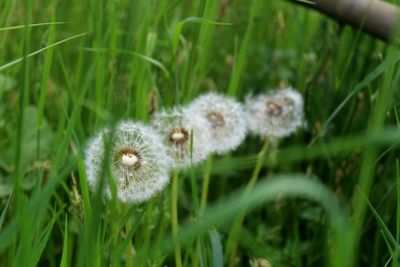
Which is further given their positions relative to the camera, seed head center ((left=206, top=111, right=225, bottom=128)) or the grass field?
seed head center ((left=206, top=111, right=225, bottom=128))

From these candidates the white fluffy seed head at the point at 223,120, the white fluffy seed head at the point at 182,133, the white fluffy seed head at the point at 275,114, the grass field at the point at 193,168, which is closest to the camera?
the grass field at the point at 193,168

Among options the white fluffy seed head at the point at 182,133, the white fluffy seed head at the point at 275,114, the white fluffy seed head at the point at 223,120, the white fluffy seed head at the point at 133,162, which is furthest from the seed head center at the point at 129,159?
the white fluffy seed head at the point at 275,114

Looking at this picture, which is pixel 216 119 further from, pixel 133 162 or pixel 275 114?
pixel 133 162

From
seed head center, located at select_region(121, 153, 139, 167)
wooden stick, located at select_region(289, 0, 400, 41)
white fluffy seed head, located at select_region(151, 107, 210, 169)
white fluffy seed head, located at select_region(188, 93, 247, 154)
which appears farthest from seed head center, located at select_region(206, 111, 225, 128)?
seed head center, located at select_region(121, 153, 139, 167)

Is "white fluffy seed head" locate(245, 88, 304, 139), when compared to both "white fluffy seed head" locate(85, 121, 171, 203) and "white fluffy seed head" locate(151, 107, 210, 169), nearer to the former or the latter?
"white fluffy seed head" locate(151, 107, 210, 169)

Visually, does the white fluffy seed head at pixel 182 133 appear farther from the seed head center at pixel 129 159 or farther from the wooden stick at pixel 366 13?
the wooden stick at pixel 366 13

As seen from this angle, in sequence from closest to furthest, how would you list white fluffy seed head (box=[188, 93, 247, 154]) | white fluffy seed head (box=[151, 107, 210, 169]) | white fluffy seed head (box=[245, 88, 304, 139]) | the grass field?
1. the grass field
2. white fluffy seed head (box=[151, 107, 210, 169])
3. white fluffy seed head (box=[188, 93, 247, 154])
4. white fluffy seed head (box=[245, 88, 304, 139])
